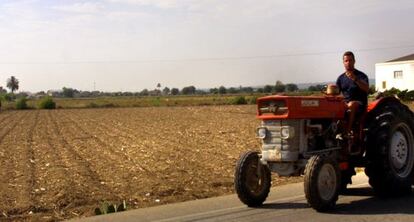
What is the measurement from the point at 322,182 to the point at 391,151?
168 centimetres

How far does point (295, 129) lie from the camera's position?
7918mm

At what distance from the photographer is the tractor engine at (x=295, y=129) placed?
7812 millimetres

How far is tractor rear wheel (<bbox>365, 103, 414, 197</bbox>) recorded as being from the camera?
27.7 feet

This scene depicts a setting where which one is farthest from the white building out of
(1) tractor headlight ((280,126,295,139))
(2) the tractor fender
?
(1) tractor headlight ((280,126,295,139))

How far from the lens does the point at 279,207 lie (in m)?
8.00

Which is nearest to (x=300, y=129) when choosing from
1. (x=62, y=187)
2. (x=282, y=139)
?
(x=282, y=139)

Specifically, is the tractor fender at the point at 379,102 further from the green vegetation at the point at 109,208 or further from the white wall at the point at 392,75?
the white wall at the point at 392,75

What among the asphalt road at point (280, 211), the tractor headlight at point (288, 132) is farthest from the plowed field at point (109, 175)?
the tractor headlight at point (288, 132)

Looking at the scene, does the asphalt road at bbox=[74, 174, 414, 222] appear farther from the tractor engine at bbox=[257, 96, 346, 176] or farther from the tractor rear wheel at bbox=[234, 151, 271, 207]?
the tractor engine at bbox=[257, 96, 346, 176]

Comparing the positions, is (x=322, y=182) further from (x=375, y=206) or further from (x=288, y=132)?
(x=375, y=206)

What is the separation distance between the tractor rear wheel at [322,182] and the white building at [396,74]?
2053 inches

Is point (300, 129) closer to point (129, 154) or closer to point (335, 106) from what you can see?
point (335, 106)

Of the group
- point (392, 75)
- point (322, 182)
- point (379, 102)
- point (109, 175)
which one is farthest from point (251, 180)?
point (392, 75)

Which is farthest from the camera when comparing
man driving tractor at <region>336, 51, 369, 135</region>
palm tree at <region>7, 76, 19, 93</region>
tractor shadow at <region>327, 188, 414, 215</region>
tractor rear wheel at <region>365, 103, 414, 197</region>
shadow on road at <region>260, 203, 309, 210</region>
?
palm tree at <region>7, 76, 19, 93</region>
